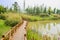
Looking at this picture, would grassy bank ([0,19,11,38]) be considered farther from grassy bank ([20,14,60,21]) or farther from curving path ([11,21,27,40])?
grassy bank ([20,14,60,21])

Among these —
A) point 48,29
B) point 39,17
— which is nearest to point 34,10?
point 39,17

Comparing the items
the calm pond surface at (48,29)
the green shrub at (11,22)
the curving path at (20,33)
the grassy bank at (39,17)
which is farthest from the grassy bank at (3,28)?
the calm pond surface at (48,29)

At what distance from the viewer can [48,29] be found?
3.94 meters

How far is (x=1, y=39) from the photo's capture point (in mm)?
3592

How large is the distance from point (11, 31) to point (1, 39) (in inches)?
9.8

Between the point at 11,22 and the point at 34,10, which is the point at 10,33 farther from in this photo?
the point at 34,10

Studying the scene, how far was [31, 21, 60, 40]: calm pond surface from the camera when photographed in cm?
391

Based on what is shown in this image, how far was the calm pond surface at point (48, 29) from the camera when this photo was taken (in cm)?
391

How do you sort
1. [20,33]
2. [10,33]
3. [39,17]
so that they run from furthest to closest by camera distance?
1. [39,17]
2. [20,33]
3. [10,33]

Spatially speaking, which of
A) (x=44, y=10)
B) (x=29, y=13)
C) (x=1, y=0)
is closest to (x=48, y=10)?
(x=44, y=10)

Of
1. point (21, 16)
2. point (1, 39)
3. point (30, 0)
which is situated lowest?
point (1, 39)

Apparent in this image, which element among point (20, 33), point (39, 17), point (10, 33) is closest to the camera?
point (10, 33)

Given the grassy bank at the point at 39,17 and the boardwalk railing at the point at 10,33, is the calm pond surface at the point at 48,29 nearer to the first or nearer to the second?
the grassy bank at the point at 39,17

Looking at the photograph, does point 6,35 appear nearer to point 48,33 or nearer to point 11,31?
point 11,31
